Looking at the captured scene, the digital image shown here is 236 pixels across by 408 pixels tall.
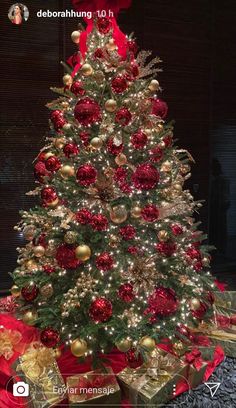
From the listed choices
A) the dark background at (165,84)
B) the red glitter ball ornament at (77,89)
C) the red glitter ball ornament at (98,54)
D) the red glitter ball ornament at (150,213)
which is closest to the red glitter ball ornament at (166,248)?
the red glitter ball ornament at (150,213)

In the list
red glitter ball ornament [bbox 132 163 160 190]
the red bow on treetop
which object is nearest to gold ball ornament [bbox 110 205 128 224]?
red glitter ball ornament [bbox 132 163 160 190]

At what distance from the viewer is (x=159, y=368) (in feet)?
5.26

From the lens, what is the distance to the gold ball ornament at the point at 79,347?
1.47m

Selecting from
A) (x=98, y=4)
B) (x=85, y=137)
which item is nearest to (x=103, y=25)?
(x=98, y=4)

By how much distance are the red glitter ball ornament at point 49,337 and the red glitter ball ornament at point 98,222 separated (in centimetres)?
44

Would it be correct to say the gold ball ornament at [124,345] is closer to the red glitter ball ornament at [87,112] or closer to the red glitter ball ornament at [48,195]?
the red glitter ball ornament at [48,195]

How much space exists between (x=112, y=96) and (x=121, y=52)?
0.92 feet

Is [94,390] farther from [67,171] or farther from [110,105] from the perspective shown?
[110,105]

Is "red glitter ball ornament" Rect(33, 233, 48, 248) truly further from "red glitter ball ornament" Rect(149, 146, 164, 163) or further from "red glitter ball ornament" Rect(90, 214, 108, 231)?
"red glitter ball ornament" Rect(149, 146, 164, 163)

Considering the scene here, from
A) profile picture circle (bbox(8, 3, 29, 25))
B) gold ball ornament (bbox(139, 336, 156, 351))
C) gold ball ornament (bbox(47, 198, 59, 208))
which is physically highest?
profile picture circle (bbox(8, 3, 29, 25))

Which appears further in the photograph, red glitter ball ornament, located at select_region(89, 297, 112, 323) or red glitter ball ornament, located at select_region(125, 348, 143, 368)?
red glitter ball ornament, located at select_region(125, 348, 143, 368)

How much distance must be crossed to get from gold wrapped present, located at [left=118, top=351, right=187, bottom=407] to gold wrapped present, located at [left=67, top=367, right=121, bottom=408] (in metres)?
0.06

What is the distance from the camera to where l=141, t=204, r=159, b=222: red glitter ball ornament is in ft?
5.12

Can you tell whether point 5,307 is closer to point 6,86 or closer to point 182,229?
point 182,229
